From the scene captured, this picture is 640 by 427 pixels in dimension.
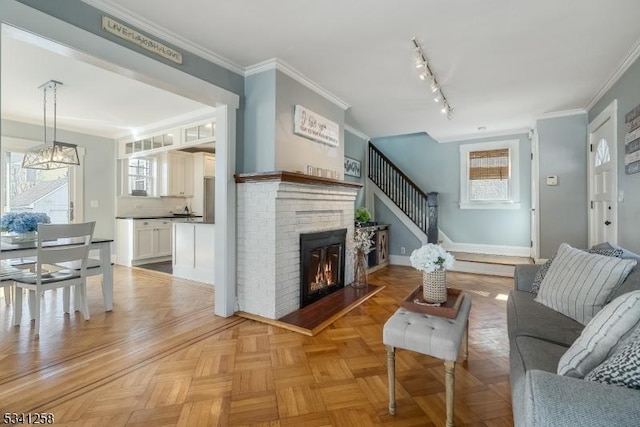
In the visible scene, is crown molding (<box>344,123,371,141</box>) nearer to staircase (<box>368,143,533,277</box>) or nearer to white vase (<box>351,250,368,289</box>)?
staircase (<box>368,143,533,277</box>)

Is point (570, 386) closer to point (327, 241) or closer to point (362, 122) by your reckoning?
point (327, 241)

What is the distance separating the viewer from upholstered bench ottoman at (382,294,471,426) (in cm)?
153

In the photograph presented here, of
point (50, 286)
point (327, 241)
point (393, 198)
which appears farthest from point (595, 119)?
point (50, 286)

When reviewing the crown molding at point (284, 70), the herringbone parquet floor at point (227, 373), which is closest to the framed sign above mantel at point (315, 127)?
the crown molding at point (284, 70)

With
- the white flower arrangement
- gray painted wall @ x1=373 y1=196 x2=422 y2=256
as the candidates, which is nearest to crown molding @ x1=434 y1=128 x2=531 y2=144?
gray painted wall @ x1=373 y1=196 x2=422 y2=256

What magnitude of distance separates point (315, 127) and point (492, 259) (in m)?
3.89

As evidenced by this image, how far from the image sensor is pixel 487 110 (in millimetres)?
4449

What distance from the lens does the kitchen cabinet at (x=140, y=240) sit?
5.57 m

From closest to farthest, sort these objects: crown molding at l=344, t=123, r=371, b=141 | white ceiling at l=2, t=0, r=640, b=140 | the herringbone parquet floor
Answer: the herringbone parquet floor → white ceiling at l=2, t=0, r=640, b=140 → crown molding at l=344, t=123, r=371, b=141

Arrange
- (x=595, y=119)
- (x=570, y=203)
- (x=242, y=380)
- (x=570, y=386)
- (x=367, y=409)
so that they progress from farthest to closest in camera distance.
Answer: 1. (x=570, y=203)
2. (x=595, y=119)
3. (x=242, y=380)
4. (x=367, y=409)
5. (x=570, y=386)

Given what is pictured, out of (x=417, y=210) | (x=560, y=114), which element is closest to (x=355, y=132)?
(x=417, y=210)

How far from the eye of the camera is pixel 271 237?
116 inches

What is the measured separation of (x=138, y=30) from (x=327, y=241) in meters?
2.68

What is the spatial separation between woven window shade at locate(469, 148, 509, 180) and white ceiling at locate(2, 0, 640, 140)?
1.58 m
